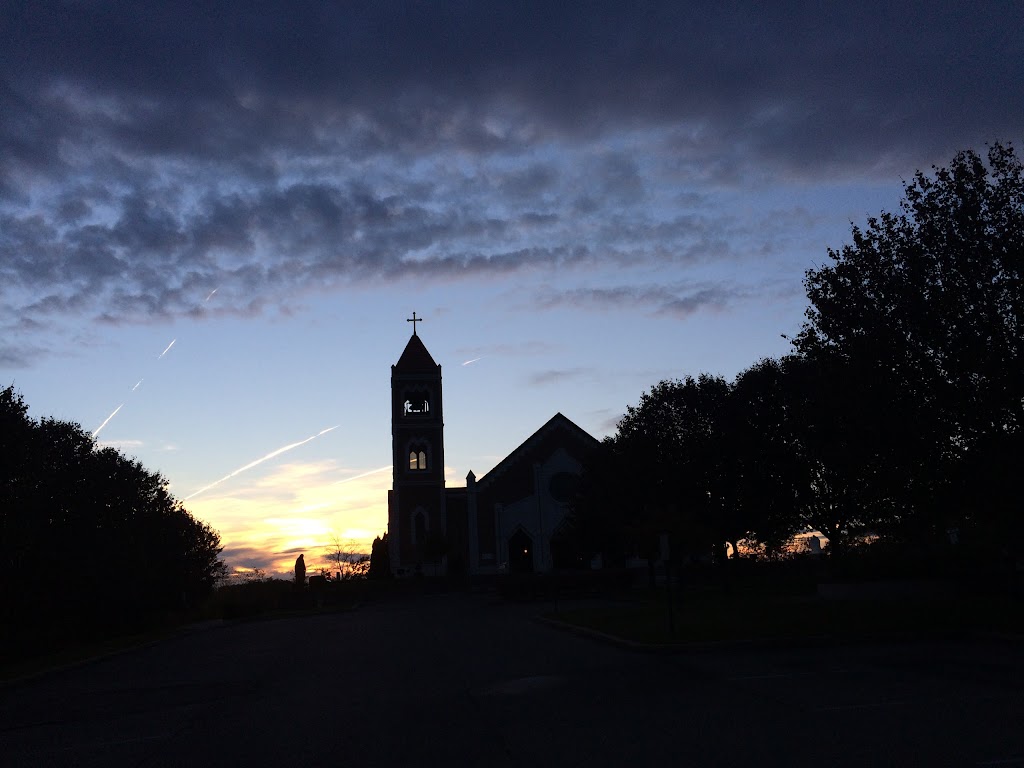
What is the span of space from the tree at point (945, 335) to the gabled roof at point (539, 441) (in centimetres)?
4613

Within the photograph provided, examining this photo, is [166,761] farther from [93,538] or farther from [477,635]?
[93,538]

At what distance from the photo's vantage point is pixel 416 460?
231 ft

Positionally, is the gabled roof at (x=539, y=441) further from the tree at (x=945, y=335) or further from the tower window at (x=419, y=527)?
the tree at (x=945, y=335)

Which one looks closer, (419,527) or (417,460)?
(419,527)

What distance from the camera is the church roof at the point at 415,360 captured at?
7200 cm

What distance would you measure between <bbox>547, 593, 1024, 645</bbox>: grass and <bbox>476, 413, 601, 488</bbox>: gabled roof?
41.5 metres

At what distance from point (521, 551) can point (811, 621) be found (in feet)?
160

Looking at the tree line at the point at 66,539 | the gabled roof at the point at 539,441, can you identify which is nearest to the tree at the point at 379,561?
Answer: the gabled roof at the point at 539,441

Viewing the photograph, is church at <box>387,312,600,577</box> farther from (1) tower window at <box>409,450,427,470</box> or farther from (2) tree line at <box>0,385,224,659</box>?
(2) tree line at <box>0,385,224,659</box>

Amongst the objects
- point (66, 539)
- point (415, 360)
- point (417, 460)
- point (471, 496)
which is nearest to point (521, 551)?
point (471, 496)

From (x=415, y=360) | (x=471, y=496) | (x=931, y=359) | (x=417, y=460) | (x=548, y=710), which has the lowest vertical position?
(x=548, y=710)

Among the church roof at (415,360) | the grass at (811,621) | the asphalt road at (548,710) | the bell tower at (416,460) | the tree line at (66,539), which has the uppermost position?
the church roof at (415,360)

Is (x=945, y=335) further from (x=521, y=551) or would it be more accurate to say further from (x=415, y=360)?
(x=415, y=360)

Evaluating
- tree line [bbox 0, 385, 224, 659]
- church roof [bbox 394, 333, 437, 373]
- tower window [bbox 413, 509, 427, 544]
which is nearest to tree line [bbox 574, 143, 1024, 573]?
tree line [bbox 0, 385, 224, 659]
